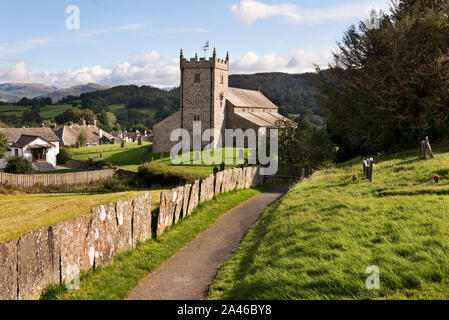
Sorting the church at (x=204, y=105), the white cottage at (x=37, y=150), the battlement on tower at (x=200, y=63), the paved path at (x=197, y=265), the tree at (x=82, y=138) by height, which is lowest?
the paved path at (x=197, y=265)

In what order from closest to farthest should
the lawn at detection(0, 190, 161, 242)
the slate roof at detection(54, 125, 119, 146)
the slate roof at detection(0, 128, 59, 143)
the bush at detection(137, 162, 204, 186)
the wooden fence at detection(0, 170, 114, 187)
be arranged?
1. the lawn at detection(0, 190, 161, 242)
2. the bush at detection(137, 162, 204, 186)
3. the wooden fence at detection(0, 170, 114, 187)
4. the slate roof at detection(0, 128, 59, 143)
5. the slate roof at detection(54, 125, 119, 146)

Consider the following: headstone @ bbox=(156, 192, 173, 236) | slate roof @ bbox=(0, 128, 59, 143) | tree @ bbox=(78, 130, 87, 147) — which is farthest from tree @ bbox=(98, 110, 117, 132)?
headstone @ bbox=(156, 192, 173, 236)

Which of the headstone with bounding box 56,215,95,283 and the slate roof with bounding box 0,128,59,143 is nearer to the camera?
the headstone with bounding box 56,215,95,283

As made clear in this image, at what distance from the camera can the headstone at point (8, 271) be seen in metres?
6.62

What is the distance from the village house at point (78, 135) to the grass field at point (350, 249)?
86.7m

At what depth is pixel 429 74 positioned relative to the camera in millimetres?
24688

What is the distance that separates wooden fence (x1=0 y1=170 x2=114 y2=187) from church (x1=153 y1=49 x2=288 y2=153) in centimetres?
2818

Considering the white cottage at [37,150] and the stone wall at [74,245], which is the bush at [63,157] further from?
the stone wall at [74,245]

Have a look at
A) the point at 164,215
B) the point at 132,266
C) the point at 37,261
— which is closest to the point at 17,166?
the point at 164,215

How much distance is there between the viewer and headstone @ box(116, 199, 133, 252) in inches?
389

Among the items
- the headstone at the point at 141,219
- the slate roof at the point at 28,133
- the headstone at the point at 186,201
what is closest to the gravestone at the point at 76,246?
the headstone at the point at 141,219

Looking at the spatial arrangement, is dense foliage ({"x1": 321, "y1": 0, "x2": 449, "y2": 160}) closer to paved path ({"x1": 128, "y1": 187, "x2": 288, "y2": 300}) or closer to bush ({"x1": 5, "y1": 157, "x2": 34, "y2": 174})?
paved path ({"x1": 128, "y1": 187, "x2": 288, "y2": 300})

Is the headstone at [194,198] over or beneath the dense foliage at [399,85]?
beneath

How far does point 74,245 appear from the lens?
8.32 m
